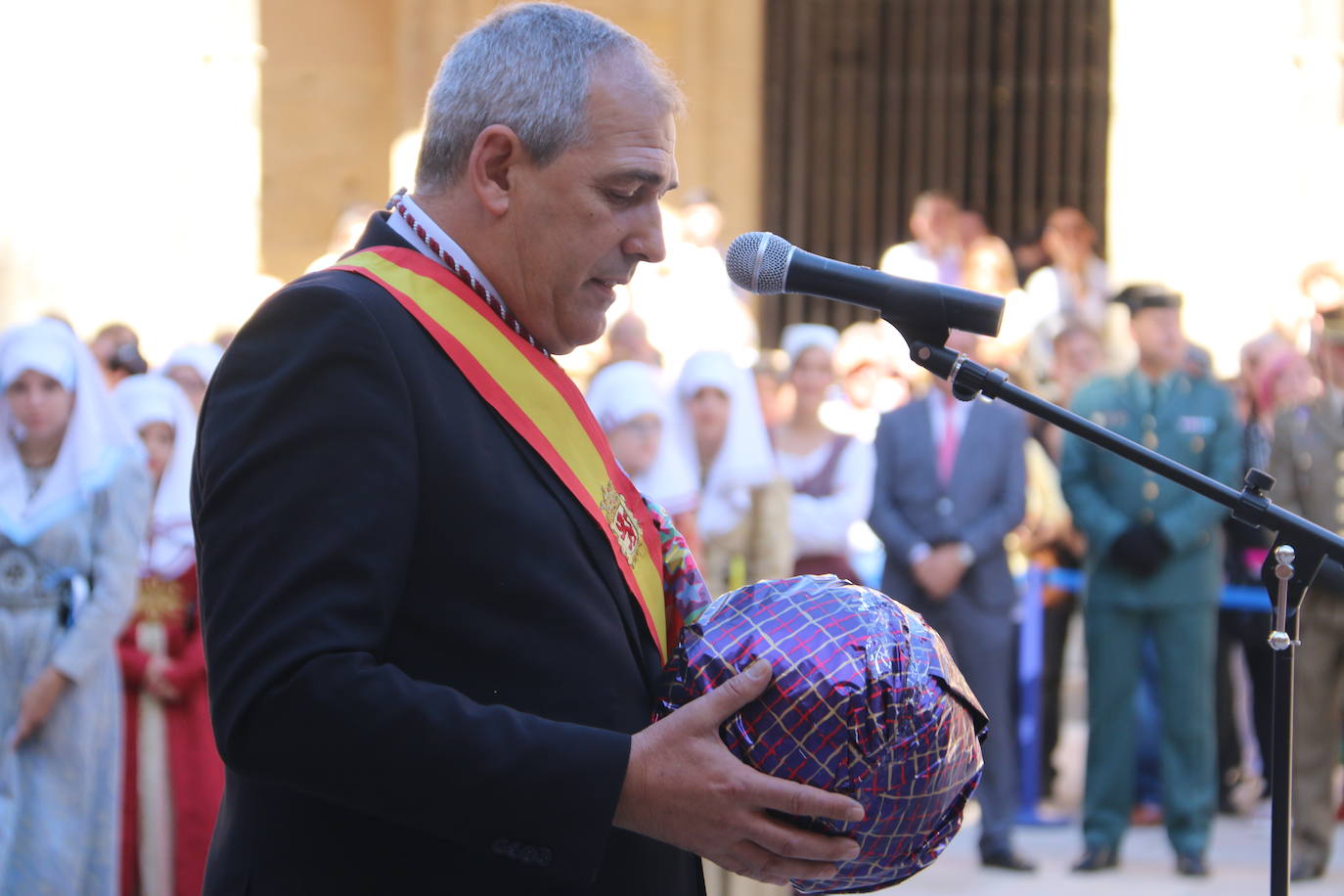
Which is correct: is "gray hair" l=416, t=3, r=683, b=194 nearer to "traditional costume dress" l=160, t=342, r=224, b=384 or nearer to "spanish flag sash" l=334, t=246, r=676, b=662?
"spanish flag sash" l=334, t=246, r=676, b=662

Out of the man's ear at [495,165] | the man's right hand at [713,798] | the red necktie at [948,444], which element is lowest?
the red necktie at [948,444]

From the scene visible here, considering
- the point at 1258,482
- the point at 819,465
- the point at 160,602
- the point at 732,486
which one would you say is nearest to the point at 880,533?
the point at 819,465

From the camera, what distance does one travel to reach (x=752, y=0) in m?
12.2

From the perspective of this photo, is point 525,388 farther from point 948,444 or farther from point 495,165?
point 948,444

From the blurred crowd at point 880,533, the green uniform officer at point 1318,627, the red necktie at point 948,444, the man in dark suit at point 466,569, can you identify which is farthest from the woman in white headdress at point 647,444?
the man in dark suit at point 466,569

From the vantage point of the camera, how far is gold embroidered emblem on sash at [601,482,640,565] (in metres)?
2.22

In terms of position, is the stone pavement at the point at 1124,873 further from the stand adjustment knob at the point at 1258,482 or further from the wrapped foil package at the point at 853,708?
the wrapped foil package at the point at 853,708

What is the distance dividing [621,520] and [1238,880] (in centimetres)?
522

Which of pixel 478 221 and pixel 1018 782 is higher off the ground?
pixel 478 221

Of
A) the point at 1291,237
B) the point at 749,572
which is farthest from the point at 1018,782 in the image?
the point at 1291,237

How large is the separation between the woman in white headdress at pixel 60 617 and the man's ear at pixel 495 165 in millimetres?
3500

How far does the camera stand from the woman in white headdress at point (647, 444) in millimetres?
5910

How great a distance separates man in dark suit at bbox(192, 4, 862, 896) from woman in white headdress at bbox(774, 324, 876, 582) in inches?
190

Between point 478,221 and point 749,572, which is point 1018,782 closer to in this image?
point 749,572
